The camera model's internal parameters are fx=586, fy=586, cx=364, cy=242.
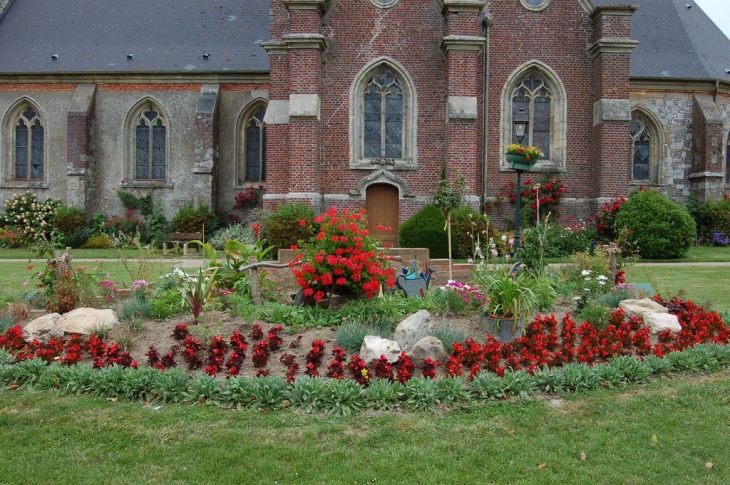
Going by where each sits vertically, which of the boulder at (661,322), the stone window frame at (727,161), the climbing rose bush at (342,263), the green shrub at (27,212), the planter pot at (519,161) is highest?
the stone window frame at (727,161)

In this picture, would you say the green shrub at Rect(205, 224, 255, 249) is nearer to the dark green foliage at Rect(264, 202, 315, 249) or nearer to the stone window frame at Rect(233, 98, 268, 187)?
the stone window frame at Rect(233, 98, 268, 187)

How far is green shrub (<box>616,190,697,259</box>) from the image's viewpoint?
15.2m

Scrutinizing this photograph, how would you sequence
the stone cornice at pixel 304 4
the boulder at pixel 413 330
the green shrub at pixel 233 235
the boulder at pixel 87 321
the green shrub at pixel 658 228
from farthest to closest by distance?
1. the green shrub at pixel 233 235
2. the stone cornice at pixel 304 4
3. the green shrub at pixel 658 228
4. the boulder at pixel 87 321
5. the boulder at pixel 413 330

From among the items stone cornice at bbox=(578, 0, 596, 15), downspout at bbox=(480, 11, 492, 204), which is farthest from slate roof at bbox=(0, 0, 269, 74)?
stone cornice at bbox=(578, 0, 596, 15)

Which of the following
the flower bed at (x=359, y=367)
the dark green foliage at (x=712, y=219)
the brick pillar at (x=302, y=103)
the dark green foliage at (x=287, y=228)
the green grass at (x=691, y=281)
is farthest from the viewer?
the dark green foliage at (x=712, y=219)

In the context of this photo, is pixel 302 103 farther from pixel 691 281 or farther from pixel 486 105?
pixel 691 281

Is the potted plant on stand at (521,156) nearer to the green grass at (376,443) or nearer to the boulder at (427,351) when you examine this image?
the boulder at (427,351)

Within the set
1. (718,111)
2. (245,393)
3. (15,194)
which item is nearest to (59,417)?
(245,393)

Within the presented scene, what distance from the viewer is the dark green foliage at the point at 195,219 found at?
19.9 m

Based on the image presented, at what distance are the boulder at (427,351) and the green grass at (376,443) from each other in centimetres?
87

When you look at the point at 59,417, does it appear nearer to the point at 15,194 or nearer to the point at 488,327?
the point at 488,327

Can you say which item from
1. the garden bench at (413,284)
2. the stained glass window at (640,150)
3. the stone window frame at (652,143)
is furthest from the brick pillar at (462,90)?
the garden bench at (413,284)

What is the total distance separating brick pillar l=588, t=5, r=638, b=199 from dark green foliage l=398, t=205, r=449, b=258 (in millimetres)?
5378

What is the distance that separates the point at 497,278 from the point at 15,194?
20.0m
